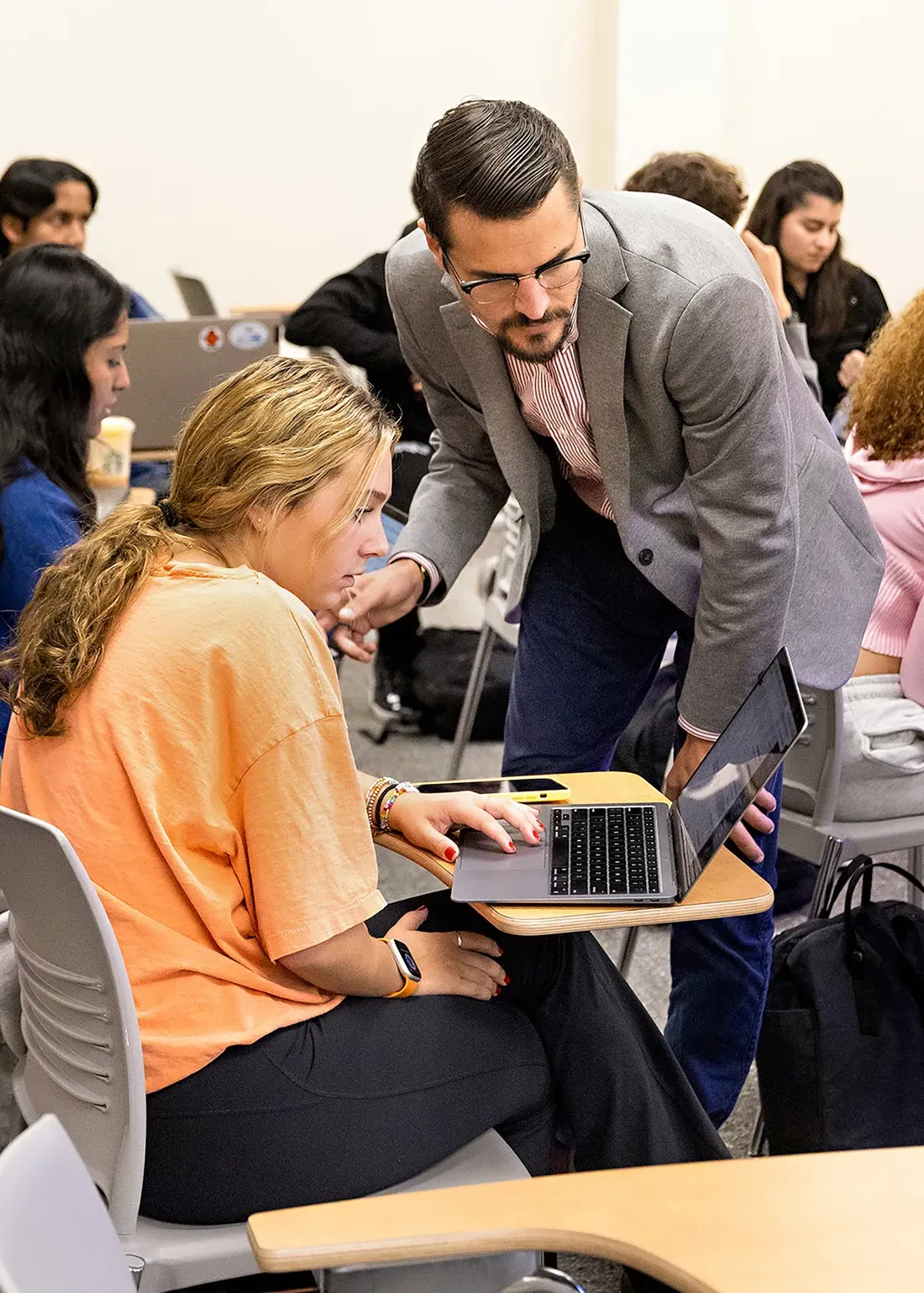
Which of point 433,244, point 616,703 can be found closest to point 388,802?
point 616,703

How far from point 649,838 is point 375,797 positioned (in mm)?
305

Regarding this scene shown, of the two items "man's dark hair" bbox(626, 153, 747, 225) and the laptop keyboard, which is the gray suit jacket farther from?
"man's dark hair" bbox(626, 153, 747, 225)

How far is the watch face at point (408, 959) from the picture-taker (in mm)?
1286

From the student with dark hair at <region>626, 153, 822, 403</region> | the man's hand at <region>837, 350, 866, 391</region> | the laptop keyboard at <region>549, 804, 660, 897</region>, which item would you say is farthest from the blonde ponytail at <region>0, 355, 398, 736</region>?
the man's hand at <region>837, 350, 866, 391</region>

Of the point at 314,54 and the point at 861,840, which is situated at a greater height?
the point at 314,54

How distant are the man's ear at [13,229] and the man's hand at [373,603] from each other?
243cm

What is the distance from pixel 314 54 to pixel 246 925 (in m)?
5.15

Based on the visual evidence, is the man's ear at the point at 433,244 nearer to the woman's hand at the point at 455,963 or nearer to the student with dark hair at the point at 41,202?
the woman's hand at the point at 455,963

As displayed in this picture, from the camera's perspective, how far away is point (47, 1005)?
1.16 m

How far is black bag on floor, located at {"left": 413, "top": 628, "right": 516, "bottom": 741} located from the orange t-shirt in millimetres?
2288

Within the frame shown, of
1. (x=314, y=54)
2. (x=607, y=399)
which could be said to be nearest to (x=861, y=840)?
(x=607, y=399)

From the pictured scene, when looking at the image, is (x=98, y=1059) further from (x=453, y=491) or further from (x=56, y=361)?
(x=56, y=361)

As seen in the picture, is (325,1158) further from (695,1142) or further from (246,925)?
(695,1142)

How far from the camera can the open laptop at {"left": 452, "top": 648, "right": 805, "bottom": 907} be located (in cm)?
124
